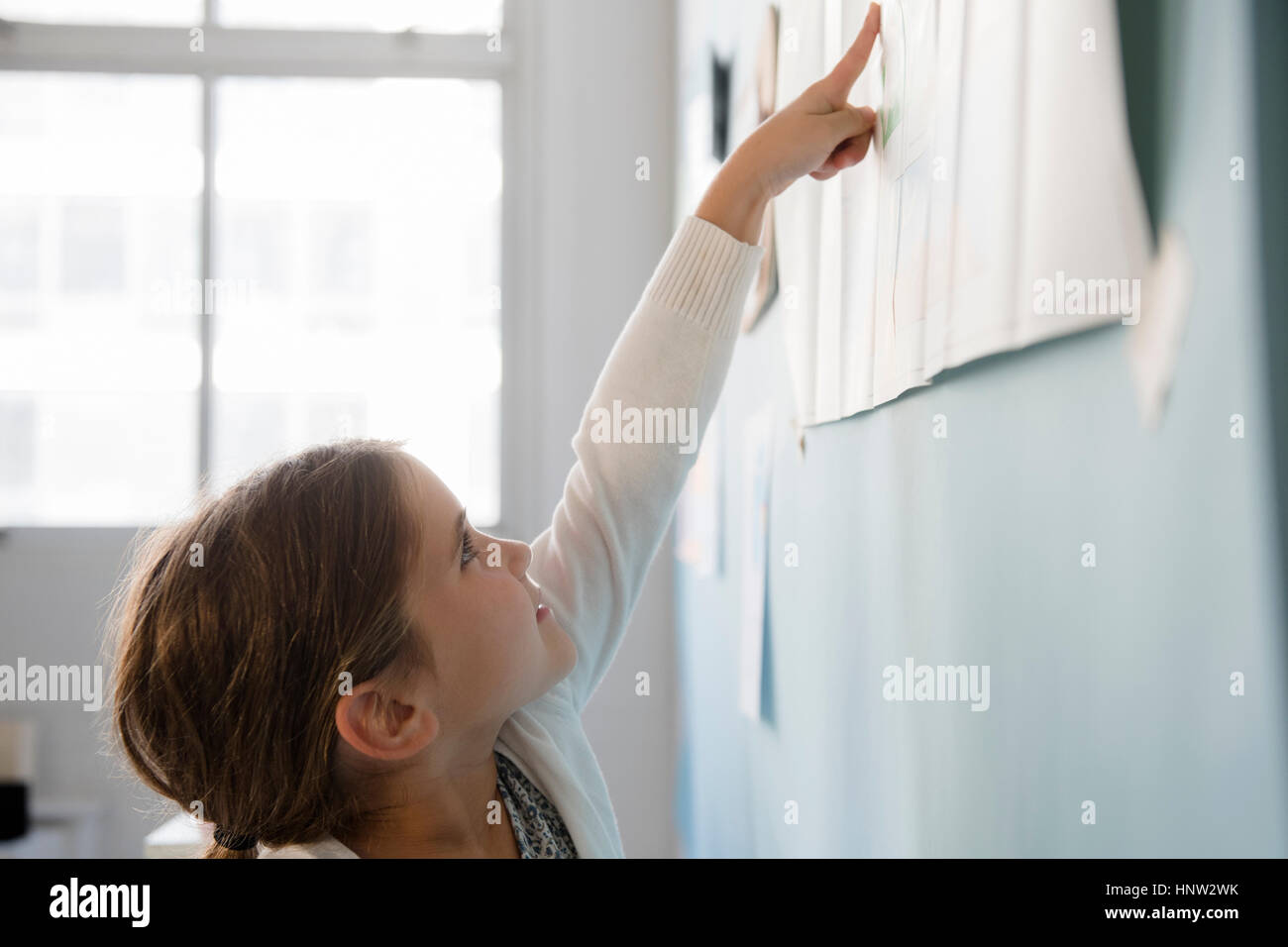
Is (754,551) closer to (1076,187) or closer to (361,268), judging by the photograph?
(1076,187)

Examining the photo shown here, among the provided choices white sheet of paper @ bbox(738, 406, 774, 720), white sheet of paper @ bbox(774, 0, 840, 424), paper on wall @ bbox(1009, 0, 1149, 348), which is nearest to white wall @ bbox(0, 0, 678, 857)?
white sheet of paper @ bbox(738, 406, 774, 720)

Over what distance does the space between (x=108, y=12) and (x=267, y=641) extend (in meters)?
1.97

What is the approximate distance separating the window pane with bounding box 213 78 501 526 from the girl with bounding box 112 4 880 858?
4.65 ft

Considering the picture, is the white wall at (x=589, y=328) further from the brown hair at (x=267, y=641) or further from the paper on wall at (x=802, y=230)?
the brown hair at (x=267, y=641)

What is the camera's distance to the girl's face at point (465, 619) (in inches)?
21.8

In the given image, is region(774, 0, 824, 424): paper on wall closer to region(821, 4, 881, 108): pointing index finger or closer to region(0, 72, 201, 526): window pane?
region(821, 4, 881, 108): pointing index finger

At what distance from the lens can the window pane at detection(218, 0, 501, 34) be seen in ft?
6.43

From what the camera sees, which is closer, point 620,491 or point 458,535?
point 458,535

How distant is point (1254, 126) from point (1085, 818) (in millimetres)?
282

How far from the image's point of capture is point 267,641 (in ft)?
1.73

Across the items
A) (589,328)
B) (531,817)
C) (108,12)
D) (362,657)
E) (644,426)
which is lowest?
(531,817)

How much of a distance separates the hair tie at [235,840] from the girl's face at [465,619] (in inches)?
5.0

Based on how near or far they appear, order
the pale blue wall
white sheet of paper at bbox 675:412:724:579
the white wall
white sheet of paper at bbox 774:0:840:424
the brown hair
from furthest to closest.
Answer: the white wall, white sheet of paper at bbox 675:412:724:579, white sheet of paper at bbox 774:0:840:424, the brown hair, the pale blue wall

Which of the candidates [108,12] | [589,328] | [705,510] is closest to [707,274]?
[705,510]
